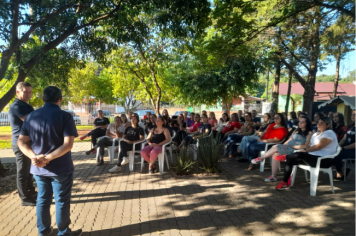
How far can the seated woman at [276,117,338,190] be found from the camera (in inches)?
203

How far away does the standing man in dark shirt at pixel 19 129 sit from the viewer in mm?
4352

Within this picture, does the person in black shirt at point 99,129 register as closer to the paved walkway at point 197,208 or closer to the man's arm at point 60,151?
the paved walkway at point 197,208

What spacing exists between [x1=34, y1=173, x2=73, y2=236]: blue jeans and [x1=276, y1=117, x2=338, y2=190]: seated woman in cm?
380

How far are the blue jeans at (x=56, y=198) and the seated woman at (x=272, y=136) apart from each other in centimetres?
493

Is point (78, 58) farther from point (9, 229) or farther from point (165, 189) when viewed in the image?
point (9, 229)

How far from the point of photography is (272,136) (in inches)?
275

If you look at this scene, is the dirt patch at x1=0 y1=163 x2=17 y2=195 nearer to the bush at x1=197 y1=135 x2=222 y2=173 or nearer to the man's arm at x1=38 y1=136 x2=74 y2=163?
the man's arm at x1=38 y1=136 x2=74 y2=163

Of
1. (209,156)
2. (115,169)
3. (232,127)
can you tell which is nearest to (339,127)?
(232,127)

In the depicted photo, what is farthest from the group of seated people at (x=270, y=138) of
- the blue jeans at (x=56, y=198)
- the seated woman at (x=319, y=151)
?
the blue jeans at (x=56, y=198)

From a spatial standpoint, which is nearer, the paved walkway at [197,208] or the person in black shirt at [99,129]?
the paved walkway at [197,208]

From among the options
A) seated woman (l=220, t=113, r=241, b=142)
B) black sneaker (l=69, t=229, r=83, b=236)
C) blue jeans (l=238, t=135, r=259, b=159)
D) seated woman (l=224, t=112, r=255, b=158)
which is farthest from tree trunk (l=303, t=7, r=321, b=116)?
black sneaker (l=69, t=229, r=83, b=236)

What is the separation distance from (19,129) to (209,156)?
3.90 m

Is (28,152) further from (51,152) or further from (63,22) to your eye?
(63,22)

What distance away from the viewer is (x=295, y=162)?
5363mm
